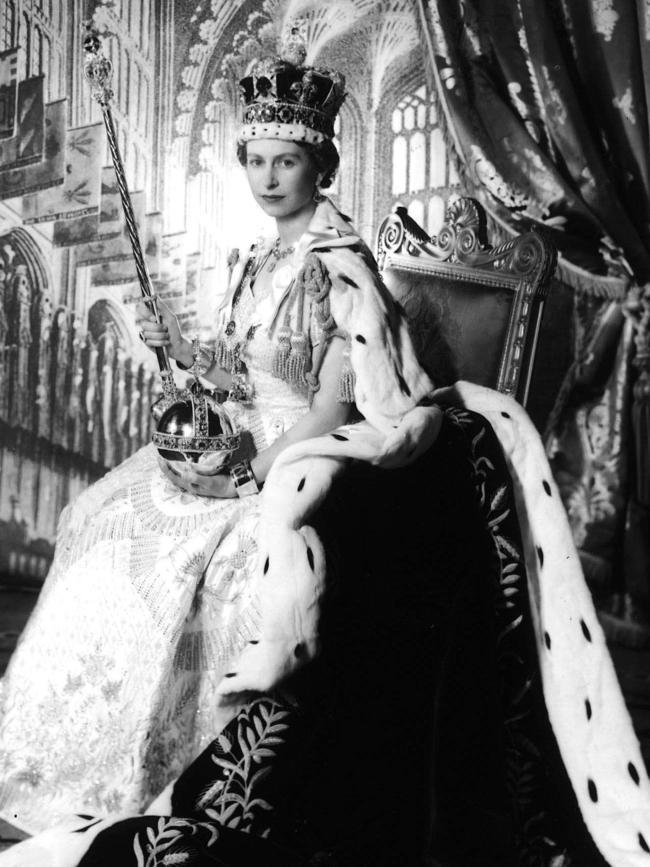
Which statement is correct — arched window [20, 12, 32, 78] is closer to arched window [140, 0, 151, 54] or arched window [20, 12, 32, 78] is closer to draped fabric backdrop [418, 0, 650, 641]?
arched window [140, 0, 151, 54]

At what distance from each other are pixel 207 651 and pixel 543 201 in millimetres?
1761

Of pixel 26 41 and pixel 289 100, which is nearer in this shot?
pixel 289 100

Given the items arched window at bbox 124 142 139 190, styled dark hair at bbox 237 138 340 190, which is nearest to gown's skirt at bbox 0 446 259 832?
styled dark hair at bbox 237 138 340 190

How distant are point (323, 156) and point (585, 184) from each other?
3.84 feet

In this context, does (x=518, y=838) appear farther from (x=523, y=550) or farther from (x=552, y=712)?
(x=523, y=550)

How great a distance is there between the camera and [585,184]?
9.51 feet

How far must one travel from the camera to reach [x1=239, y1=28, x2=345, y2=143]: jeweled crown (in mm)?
1938

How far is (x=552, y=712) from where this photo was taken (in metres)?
1.72

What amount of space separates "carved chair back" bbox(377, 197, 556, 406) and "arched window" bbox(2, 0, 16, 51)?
2.25 m

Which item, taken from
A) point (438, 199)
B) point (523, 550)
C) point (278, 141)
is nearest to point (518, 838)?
point (523, 550)

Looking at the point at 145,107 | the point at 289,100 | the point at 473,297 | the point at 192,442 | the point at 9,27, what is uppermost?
the point at 9,27

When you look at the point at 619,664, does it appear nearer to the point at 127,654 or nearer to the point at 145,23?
the point at 127,654

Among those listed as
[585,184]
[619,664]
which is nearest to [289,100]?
[585,184]

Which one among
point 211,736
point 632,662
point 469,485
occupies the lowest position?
point 632,662
